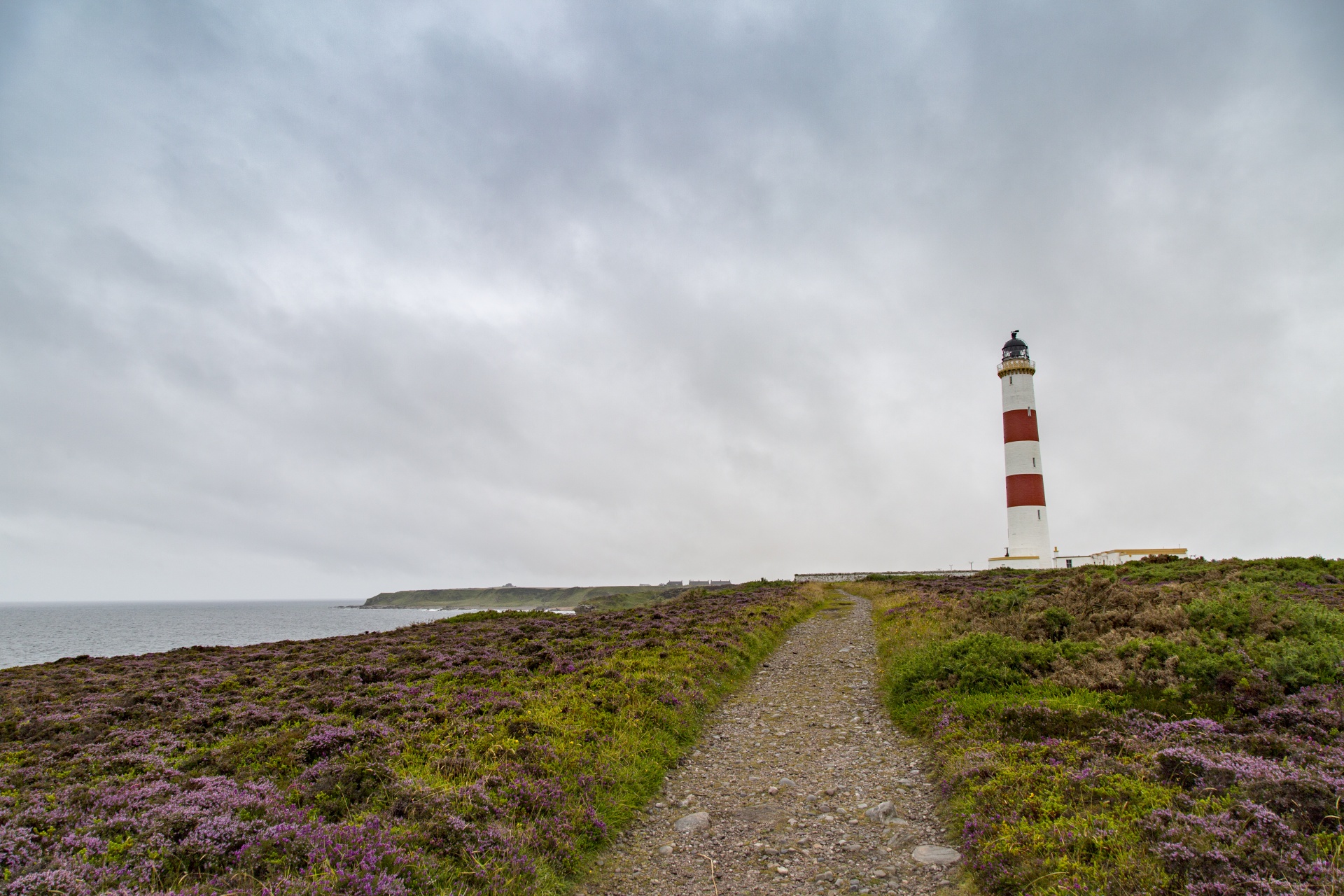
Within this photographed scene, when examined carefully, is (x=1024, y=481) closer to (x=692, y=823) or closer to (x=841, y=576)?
(x=841, y=576)

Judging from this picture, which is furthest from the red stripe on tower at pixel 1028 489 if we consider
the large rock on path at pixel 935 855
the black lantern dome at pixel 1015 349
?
the large rock on path at pixel 935 855

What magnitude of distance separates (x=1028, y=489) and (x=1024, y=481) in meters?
0.92

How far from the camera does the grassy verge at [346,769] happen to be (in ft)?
22.6

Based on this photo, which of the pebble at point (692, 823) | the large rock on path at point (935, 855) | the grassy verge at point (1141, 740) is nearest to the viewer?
the grassy verge at point (1141, 740)

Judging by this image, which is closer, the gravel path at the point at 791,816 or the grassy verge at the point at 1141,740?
the grassy verge at the point at 1141,740

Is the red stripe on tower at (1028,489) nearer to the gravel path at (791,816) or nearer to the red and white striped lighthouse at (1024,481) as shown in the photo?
the red and white striped lighthouse at (1024,481)

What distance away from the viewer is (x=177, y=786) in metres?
9.05

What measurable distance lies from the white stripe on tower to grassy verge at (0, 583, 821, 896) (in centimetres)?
5192

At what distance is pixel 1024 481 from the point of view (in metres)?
62.7

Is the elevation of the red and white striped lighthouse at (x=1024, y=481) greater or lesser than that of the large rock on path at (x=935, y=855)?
greater

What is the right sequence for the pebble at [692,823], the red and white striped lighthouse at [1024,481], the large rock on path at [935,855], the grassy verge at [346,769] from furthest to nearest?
1. the red and white striped lighthouse at [1024,481]
2. the pebble at [692,823]
3. the large rock on path at [935,855]
4. the grassy verge at [346,769]

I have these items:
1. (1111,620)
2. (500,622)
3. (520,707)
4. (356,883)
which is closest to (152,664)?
(500,622)

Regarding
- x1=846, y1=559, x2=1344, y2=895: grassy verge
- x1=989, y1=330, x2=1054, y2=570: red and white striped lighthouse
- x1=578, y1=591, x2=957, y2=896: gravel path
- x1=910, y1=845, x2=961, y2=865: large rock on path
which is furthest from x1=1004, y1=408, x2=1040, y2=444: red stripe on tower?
x1=910, y1=845, x2=961, y2=865: large rock on path

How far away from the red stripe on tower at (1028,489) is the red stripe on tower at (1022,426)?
362 cm
